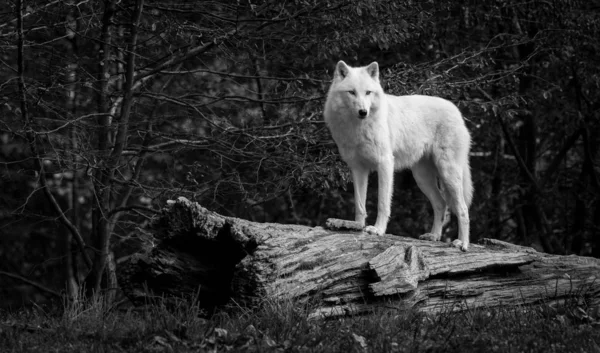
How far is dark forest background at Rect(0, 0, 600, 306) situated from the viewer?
9.34m

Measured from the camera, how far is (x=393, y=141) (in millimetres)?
8461

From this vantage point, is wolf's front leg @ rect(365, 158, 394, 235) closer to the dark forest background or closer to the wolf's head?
the wolf's head

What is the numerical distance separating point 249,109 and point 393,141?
542 centimetres

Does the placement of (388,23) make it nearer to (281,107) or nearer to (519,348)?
(281,107)

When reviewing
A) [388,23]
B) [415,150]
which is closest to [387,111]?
[415,150]

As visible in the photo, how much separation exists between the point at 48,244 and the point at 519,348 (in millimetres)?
14513

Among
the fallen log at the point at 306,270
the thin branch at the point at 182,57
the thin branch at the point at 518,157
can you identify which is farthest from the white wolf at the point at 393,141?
the thin branch at the point at 518,157

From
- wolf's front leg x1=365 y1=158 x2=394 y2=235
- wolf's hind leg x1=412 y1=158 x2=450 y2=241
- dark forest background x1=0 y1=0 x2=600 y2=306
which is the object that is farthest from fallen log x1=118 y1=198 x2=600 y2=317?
dark forest background x1=0 y1=0 x2=600 y2=306

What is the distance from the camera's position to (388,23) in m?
9.67

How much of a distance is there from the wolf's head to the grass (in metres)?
2.51

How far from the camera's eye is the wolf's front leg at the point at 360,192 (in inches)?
316

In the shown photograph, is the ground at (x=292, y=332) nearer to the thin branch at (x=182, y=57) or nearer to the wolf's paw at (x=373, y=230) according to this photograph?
the wolf's paw at (x=373, y=230)

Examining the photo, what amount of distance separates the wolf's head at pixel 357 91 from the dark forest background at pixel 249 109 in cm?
130

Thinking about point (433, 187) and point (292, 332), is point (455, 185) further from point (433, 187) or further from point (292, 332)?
point (292, 332)
